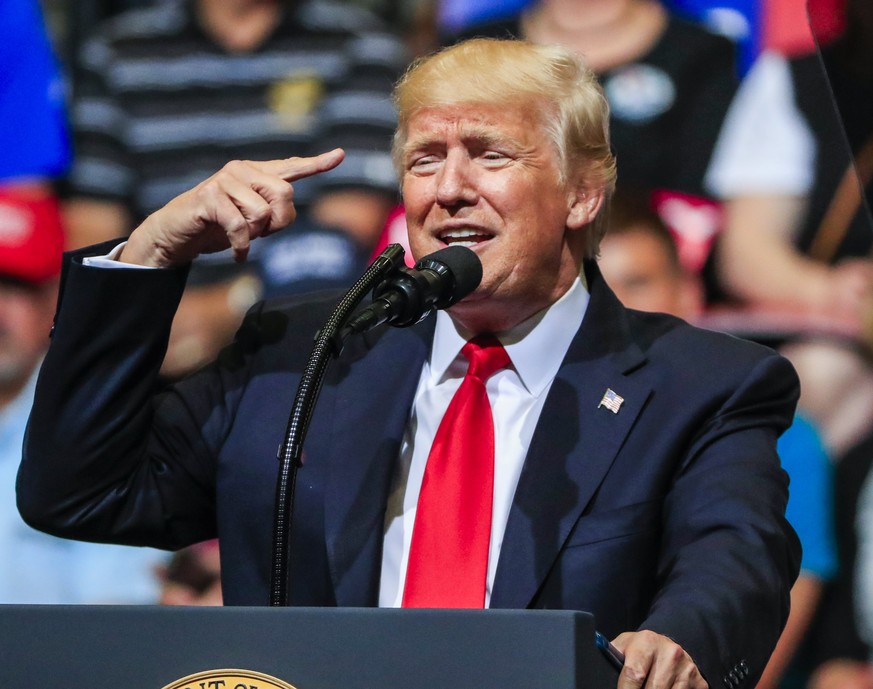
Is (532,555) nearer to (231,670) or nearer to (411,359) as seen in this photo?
(411,359)

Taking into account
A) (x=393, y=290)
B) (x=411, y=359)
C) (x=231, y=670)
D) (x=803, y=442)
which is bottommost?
A: (x=803, y=442)

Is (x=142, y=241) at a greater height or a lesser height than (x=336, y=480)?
greater

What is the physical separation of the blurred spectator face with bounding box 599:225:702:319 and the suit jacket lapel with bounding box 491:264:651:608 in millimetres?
1163

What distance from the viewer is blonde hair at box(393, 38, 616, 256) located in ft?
6.63

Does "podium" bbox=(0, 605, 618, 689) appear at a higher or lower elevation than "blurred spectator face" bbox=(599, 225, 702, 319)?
higher

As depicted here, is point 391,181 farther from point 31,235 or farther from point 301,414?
point 301,414

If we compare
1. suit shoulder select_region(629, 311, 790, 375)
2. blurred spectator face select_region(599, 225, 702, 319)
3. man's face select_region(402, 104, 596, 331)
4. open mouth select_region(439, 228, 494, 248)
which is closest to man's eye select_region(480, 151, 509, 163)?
man's face select_region(402, 104, 596, 331)

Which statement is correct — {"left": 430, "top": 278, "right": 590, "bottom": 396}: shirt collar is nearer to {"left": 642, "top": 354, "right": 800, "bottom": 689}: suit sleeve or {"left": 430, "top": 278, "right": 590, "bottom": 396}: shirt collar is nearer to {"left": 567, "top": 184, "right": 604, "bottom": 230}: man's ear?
{"left": 567, "top": 184, "right": 604, "bottom": 230}: man's ear

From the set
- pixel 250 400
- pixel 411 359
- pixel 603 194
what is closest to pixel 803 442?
pixel 603 194

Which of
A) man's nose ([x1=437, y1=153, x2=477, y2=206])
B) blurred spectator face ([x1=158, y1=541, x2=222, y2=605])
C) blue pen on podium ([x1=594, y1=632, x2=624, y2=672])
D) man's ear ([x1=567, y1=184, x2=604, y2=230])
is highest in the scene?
man's nose ([x1=437, y1=153, x2=477, y2=206])

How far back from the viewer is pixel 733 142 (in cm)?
321

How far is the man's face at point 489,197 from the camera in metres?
1.99

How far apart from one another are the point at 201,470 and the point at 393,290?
65 centimetres

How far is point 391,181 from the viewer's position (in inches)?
135
